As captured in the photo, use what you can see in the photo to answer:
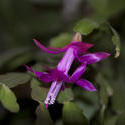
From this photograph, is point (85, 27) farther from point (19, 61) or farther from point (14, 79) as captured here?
point (19, 61)

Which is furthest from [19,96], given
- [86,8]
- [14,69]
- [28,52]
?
[86,8]

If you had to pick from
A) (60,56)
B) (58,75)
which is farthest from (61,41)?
(58,75)

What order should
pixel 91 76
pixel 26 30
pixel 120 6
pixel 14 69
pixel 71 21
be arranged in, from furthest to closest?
pixel 26 30 < pixel 71 21 < pixel 120 6 < pixel 14 69 < pixel 91 76

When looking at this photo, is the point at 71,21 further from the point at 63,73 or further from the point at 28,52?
the point at 63,73

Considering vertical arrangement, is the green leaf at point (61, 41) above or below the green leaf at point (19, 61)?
above

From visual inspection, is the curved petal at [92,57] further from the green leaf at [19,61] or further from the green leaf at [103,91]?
the green leaf at [19,61]

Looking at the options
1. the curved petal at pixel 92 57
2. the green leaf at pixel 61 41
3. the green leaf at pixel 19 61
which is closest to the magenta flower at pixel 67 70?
the curved petal at pixel 92 57
